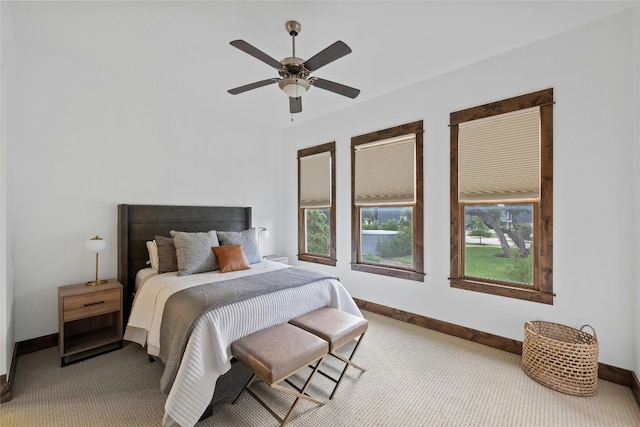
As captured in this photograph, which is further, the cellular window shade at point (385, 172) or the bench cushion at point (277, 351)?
the cellular window shade at point (385, 172)

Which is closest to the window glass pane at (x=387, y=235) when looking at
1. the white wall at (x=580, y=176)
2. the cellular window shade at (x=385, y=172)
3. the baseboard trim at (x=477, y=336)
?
the cellular window shade at (x=385, y=172)

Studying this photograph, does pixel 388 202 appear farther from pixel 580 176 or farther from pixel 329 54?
pixel 329 54

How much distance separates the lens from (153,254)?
3.09 meters

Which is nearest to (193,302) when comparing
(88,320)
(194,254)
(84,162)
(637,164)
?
(194,254)

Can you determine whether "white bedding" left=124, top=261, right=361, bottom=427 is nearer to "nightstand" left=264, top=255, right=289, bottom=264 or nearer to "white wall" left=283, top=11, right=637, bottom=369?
"nightstand" left=264, top=255, right=289, bottom=264

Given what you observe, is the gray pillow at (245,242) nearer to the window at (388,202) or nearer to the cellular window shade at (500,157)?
the window at (388,202)

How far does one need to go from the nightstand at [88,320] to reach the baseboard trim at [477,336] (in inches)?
110

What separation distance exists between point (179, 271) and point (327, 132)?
2.80 m

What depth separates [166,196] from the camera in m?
3.55

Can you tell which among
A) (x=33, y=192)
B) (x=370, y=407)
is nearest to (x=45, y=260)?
(x=33, y=192)

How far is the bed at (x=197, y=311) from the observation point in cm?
176

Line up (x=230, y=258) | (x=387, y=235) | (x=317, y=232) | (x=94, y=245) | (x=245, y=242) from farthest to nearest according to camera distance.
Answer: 1. (x=317, y=232)
2. (x=387, y=235)
3. (x=245, y=242)
4. (x=230, y=258)
5. (x=94, y=245)

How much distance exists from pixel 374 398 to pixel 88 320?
2.84 m

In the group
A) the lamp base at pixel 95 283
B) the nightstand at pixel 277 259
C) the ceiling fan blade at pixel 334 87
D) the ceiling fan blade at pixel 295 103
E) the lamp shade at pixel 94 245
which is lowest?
the nightstand at pixel 277 259
